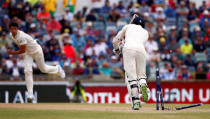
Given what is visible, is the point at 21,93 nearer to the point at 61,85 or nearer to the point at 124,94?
the point at 61,85

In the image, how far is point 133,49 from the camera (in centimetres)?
1317

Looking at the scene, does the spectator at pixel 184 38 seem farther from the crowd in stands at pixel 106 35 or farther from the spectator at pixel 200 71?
the spectator at pixel 200 71

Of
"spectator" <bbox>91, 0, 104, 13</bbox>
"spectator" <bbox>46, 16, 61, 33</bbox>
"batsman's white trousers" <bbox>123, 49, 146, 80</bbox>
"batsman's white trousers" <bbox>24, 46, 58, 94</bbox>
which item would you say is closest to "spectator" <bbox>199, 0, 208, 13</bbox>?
"spectator" <bbox>91, 0, 104, 13</bbox>

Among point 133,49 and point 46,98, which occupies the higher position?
point 133,49

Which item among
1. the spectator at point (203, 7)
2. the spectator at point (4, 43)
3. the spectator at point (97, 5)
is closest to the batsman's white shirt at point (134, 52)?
the spectator at point (4, 43)

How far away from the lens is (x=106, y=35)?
80.6ft

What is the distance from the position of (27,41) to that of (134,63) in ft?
12.6

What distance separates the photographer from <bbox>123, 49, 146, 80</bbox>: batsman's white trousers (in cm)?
1315

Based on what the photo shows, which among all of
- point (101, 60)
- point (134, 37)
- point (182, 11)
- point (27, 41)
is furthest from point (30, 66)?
point (182, 11)

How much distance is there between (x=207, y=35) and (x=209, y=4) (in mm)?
2563

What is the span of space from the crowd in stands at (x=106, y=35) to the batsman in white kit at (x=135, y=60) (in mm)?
7825

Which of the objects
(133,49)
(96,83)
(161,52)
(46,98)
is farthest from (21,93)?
(133,49)

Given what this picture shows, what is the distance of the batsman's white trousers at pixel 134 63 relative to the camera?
1315cm

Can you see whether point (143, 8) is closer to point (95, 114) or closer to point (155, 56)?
point (155, 56)
